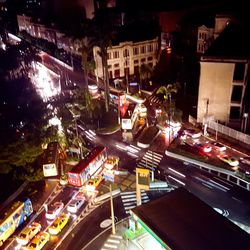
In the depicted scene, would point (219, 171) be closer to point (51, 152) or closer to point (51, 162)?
point (51, 162)

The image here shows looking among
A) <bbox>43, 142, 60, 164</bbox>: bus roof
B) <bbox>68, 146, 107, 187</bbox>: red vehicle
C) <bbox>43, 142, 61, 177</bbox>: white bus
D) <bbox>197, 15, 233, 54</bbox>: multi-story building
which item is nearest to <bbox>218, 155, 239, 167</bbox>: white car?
<bbox>68, 146, 107, 187</bbox>: red vehicle

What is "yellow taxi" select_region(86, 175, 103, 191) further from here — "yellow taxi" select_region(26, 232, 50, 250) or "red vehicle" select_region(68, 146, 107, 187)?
"yellow taxi" select_region(26, 232, 50, 250)

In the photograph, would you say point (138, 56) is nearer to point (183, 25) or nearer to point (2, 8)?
point (183, 25)

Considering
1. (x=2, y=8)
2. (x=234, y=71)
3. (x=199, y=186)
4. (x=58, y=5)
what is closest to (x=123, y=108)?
(x=234, y=71)

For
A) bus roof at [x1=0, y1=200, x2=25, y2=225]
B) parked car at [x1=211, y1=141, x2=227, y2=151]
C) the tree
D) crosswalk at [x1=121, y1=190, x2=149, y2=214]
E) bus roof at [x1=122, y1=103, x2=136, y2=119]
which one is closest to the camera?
bus roof at [x1=0, y1=200, x2=25, y2=225]

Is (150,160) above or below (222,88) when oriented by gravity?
below

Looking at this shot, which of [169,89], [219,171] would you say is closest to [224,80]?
[169,89]
